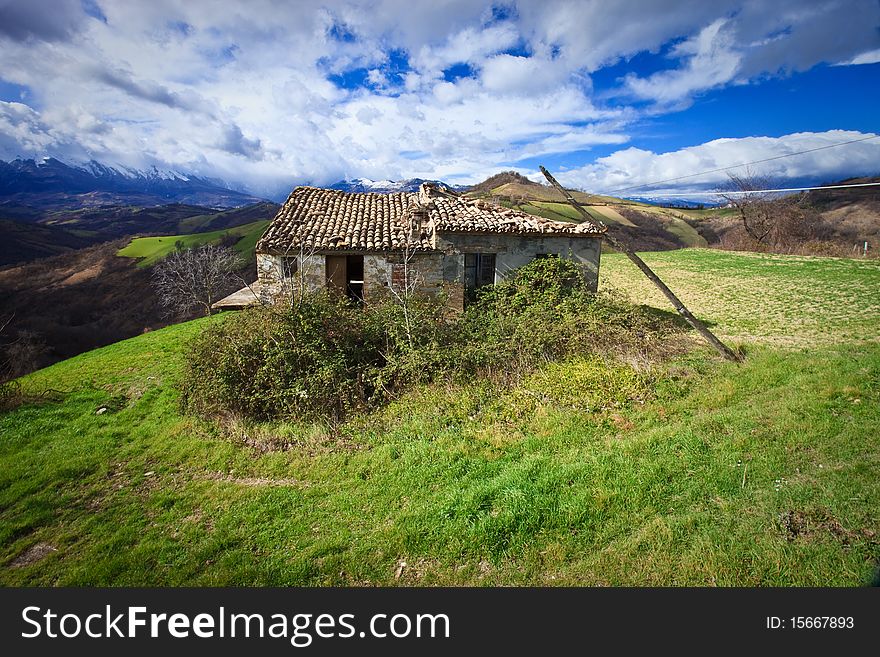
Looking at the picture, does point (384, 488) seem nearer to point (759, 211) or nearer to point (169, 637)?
point (169, 637)

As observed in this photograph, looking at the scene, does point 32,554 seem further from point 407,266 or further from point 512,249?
point 512,249

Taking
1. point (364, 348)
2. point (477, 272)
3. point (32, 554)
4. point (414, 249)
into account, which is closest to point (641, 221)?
point (477, 272)

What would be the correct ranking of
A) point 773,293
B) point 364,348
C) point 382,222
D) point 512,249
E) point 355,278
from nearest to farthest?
point 364,348 < point 512,249 < point 355,278 < point 382,222 < point 773,293

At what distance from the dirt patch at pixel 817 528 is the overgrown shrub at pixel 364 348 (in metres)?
5.01

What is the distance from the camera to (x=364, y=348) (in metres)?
8.87

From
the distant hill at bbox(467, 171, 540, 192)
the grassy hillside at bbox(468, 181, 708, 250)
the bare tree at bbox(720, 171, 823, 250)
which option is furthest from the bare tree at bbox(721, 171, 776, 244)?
the distant hill at bbox(467, 171, 540, 192)

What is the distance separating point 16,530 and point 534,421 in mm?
7914

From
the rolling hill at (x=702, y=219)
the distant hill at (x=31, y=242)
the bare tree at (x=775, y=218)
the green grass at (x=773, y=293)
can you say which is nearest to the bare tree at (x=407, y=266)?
the green grass at (x=773, y=293)

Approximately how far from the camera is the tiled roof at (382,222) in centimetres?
1139

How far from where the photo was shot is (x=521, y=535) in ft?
14.3

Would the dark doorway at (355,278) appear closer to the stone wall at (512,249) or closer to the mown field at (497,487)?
the stone wall at (512,249)

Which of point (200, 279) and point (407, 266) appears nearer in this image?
point (407, 266)

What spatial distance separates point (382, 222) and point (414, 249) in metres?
2.34

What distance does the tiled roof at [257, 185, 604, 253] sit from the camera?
11391 millimetres
